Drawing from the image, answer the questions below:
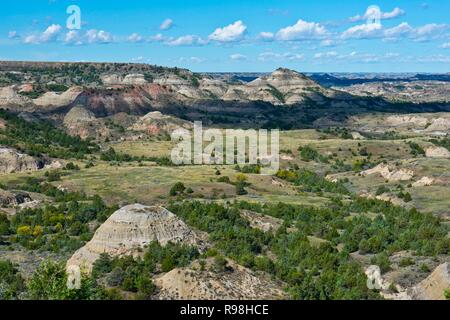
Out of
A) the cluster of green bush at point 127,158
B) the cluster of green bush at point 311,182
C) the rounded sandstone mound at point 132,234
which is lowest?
the cluster of green bush at point 311,182

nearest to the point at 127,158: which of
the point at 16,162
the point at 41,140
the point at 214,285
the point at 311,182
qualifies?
the point at 16,162

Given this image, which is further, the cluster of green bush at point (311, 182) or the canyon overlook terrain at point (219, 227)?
the cluster of green bush at point (311, 182)

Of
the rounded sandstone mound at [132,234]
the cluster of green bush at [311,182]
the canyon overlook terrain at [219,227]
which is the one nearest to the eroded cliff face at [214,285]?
the canyon overlook terrain at [219,227]

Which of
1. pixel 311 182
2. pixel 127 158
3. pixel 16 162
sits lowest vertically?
pixel 311 182

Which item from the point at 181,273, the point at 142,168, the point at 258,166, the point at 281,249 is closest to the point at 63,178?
the point at 142,168

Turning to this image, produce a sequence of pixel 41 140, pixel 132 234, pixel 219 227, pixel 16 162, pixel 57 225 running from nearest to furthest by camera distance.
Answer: pixel 132 234, pixel 219 227, pixel 57 225, pixel 16 162, pixel 41 140

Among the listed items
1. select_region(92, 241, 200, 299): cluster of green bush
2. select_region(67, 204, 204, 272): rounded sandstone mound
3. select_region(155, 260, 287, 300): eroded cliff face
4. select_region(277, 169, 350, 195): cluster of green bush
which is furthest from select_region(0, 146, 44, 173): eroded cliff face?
select_region(155, 260, 287, 300): eroded cliff face

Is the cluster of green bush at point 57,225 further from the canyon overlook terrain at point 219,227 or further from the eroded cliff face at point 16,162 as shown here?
the eroded cliff face at point 16,162

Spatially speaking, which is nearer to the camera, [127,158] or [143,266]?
[143,266]

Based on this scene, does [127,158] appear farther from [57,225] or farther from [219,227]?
[219,227]

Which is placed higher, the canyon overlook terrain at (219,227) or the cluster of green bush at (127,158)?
the canyon overlook terrain at (219,227)
